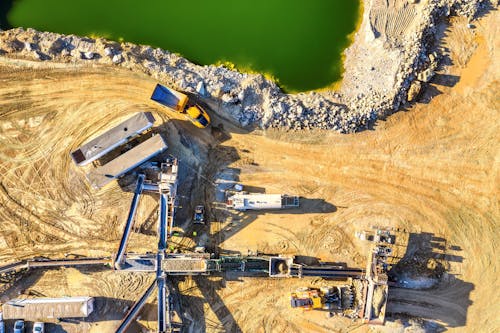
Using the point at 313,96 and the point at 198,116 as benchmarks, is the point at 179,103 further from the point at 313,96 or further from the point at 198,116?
the point at 313,96

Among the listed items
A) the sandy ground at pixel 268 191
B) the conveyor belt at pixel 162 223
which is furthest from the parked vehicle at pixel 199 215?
the conveyor belt at pixel 162 223

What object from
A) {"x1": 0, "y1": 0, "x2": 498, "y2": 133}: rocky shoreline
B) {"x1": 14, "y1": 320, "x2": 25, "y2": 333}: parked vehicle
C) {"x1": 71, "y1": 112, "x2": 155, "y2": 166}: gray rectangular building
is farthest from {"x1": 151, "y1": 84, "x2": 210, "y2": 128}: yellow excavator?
{"x1": 14, "y1": 320, "x2": 25, "y2": 333}: parked vehicle

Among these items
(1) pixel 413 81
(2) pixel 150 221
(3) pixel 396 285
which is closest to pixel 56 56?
(2) pixel 150 221

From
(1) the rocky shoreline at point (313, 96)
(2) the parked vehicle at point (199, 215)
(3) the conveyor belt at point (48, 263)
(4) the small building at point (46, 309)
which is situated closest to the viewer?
(4) the small building at point (46, 309)

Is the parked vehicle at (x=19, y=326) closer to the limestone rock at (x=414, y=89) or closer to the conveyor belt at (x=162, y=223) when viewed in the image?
the conveyor belt at (x=162, y=223)

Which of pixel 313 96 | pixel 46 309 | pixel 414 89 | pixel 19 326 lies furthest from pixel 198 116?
pixel 19 326

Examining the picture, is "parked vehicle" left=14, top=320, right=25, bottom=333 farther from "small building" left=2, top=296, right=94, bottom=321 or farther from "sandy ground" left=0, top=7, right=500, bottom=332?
"sandy ground" left=0, top=7, right=500, bottom=332

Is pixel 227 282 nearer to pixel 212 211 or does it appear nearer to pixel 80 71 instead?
pixel 212 211
